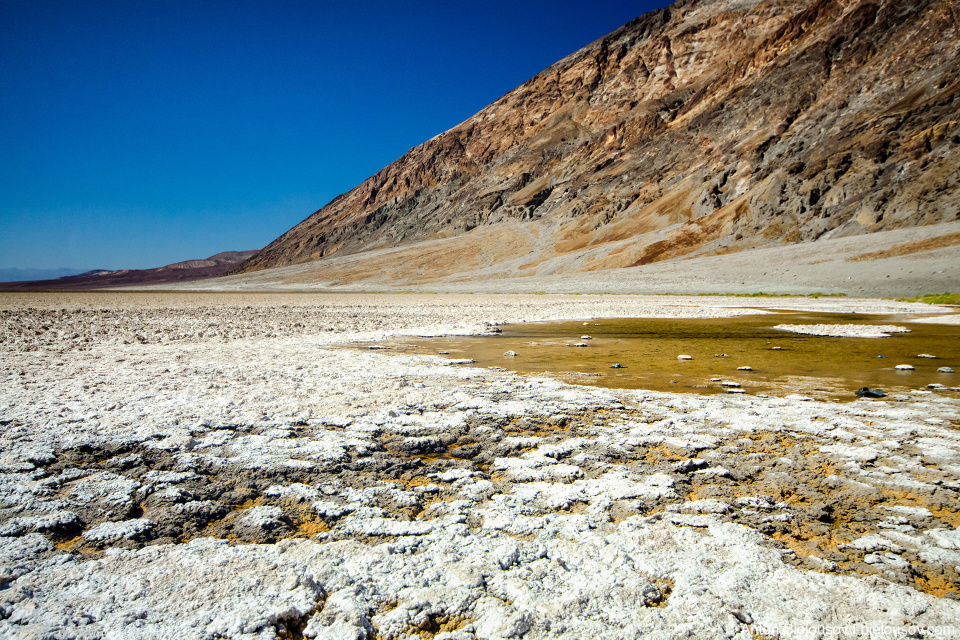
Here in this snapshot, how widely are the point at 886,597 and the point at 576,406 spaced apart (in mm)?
3065

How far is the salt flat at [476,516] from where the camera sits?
202 cm

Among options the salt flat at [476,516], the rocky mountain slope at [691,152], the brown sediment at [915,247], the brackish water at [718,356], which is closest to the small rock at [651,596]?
the salt flat at [476,516]

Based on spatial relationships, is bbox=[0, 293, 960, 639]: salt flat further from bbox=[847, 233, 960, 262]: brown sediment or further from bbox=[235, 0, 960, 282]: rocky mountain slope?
bbox=[235, 0, 960, 282]: rocky mountain slope

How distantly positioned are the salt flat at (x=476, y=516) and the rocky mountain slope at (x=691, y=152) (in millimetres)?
61687

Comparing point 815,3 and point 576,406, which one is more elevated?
point 815,3

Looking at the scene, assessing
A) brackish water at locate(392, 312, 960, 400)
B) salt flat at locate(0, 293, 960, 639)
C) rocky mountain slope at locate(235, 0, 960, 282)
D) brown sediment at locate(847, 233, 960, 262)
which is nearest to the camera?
salt flat at locate(0, 293, 960, 639)

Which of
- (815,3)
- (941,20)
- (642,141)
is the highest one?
(815,3)

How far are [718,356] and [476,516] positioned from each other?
6.96m

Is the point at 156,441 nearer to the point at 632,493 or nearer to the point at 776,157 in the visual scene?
the point at 632,493

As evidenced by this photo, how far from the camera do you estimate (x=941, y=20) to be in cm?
6525

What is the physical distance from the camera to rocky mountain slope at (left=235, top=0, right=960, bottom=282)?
5794 centimetres

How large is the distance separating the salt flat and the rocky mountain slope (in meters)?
61.7

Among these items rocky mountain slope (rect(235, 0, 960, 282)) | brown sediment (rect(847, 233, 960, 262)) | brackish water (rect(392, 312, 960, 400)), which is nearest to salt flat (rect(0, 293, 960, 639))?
brackish water (rect(392, 312, 960, 400))

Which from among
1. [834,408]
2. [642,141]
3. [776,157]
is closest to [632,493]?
[834,408]
